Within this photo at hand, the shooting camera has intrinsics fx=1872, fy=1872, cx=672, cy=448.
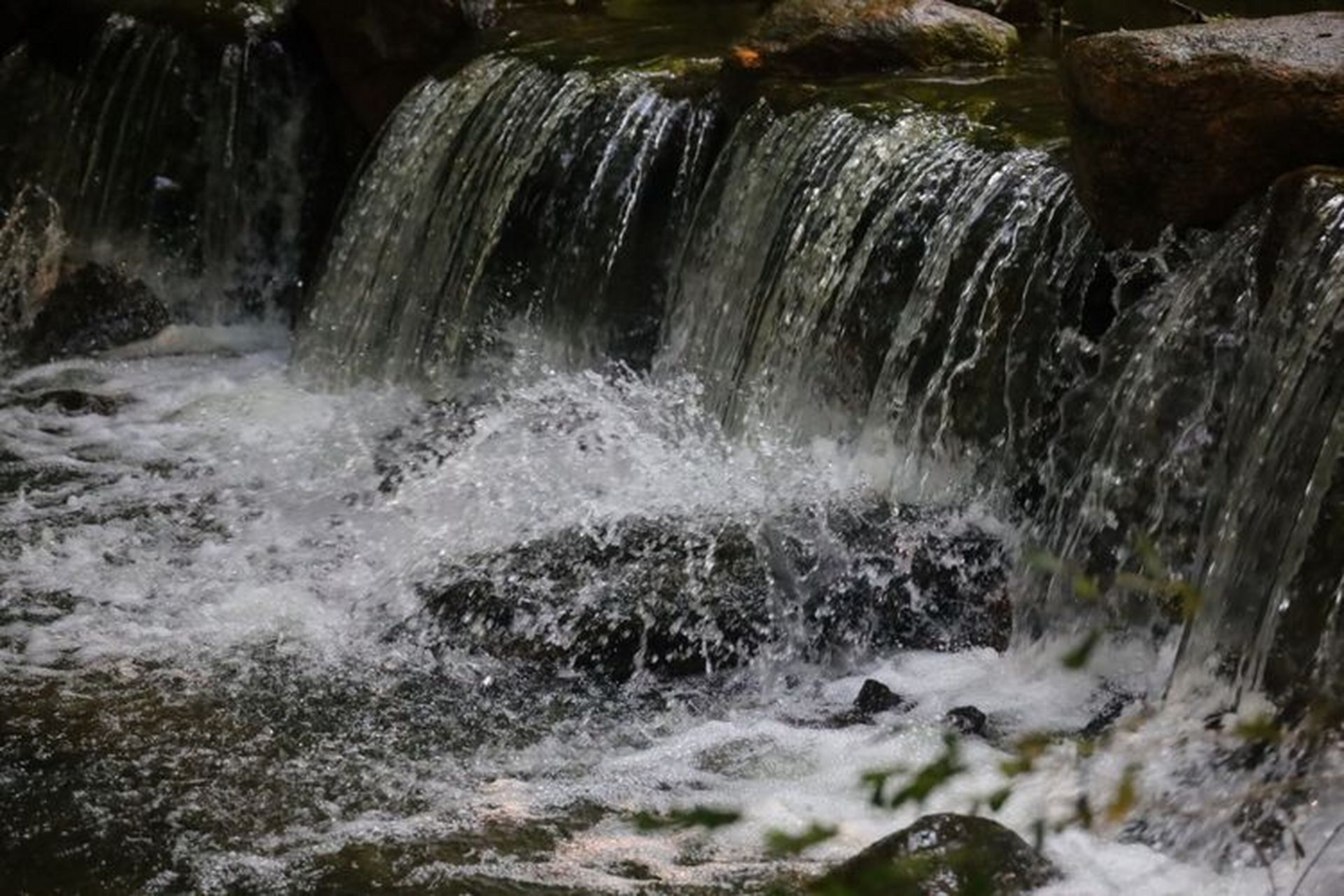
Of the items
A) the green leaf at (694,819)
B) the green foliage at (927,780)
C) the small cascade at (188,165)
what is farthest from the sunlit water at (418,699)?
the small cascade at (188,165)

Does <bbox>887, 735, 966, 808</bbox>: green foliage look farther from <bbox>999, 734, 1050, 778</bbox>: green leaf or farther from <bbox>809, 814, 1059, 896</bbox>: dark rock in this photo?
<bbox>809, 814, 1059, 896</bbox>: dark rock

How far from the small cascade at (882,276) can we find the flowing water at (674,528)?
0.02 m

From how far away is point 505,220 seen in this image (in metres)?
7.66

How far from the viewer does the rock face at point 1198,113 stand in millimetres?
4898

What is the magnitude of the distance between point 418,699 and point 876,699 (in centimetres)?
123

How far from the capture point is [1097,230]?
18.0ft

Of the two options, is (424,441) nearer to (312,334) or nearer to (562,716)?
(312,334)

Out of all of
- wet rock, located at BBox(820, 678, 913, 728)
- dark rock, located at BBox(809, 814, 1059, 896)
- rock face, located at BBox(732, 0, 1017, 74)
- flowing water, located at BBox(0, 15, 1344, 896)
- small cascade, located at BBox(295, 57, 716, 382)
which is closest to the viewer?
dark rock, located at BBox(809, 814, 1059, 896)

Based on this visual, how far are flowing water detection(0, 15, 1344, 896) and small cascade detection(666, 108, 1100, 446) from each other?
15 millimetres

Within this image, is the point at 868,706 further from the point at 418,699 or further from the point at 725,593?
the point at 418,699

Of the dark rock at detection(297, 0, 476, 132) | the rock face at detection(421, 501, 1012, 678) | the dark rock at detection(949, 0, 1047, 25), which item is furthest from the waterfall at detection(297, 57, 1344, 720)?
the dark rock at detection(949, 0, 1047, 25)

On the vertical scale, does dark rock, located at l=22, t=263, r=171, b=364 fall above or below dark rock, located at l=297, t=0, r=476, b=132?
below

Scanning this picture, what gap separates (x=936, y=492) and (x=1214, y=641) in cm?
141

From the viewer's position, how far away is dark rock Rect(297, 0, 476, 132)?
27.7 ft
